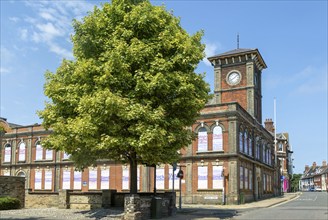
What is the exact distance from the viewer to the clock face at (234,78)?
4850 centimetres

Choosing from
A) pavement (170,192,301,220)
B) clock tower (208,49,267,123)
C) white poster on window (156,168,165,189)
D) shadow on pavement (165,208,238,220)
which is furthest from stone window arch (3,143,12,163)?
shadow on pavement (165,208,238,220)

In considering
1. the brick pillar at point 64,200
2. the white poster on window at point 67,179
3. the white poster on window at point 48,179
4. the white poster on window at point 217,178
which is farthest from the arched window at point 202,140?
the white poster on window at point 48,179

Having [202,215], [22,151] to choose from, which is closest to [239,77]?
[202,215]

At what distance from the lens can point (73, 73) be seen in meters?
20.5

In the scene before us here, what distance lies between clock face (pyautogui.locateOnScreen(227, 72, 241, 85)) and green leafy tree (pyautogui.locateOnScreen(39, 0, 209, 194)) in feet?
90.7

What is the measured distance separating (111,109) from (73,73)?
3879 millimetres

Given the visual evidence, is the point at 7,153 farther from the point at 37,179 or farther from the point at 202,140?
the point at 202,140

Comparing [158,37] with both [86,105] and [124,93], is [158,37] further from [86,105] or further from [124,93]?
[86,105]

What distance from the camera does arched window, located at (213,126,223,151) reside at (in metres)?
37.2

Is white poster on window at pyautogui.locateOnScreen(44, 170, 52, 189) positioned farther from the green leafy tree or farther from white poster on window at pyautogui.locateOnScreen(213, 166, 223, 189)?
the green leafy tree

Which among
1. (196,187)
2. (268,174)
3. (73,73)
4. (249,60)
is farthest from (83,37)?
(268,174)

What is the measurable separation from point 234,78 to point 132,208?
106ft

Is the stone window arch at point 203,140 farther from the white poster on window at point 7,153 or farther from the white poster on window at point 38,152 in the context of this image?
the white poster on window at point 7,153

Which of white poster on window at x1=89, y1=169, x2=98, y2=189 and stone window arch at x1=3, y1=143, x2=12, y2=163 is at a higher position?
stone window arch at x1=3, y1=143, x2=12, y2=163
